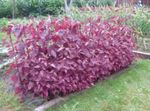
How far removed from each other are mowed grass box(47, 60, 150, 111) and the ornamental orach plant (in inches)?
5.7

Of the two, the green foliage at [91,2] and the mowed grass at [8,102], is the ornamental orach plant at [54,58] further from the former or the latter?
the green foliage at [91,2]

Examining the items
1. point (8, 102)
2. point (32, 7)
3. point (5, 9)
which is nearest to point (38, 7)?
point (32, 7)

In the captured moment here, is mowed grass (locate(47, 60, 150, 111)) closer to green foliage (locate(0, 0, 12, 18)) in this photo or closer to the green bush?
the green bush

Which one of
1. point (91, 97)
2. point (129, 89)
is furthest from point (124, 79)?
point (91, 97)

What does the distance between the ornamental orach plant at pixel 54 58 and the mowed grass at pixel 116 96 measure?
14cm

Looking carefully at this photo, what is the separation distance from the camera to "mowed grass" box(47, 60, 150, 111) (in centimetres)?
415

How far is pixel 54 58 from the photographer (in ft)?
13.9

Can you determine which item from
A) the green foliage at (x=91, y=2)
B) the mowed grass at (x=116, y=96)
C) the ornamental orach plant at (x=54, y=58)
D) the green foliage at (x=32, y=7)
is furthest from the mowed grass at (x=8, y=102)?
the green foliage at (x=91, y=2)

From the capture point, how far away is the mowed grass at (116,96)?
4.15 m

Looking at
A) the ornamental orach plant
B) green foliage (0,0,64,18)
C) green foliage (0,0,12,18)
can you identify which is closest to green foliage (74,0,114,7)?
green foliage (0,0,64,18)

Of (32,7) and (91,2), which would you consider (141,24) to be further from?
(32,7)

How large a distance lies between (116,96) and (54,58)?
3.17 ft

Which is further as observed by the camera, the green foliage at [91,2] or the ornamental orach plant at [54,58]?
the green foliage at [91,2]

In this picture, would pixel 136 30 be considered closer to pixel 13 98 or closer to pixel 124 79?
pixel 124 79
